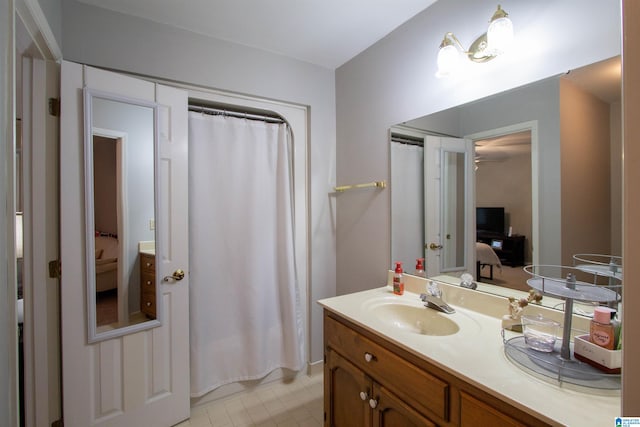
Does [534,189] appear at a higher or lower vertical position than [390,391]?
Answer: higher

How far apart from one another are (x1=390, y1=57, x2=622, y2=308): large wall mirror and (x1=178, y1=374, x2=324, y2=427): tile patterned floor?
1533mm

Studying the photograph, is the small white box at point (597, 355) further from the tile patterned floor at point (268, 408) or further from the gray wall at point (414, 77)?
the tile patterned floor at point (268, 408)

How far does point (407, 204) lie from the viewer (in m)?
1.85

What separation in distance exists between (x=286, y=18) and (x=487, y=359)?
199cm

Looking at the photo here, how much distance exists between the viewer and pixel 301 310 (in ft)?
7.50

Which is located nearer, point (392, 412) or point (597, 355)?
point (597, 355)

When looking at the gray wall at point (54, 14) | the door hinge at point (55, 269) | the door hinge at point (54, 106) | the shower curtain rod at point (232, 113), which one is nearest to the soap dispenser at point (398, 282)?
the shower curtain rod at point (232, 113)

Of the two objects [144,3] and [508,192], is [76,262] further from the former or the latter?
[508,192]

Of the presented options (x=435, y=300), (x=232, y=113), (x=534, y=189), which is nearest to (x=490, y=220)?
(x=534, y=189)

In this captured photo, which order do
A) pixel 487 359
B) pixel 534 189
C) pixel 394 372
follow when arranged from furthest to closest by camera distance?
1. pixel 534 189
2. pixel 394 372
3. pixel 487 359

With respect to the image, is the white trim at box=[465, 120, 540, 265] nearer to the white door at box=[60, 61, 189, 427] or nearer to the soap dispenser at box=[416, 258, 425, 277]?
the soap dispenser at box=[416, 258, 425, 277]

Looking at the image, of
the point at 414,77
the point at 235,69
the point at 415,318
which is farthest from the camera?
Result: the point at 235,69

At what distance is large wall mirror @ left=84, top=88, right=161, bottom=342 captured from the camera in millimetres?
1511

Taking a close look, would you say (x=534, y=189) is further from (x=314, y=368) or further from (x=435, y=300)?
(x=314, y=368)
